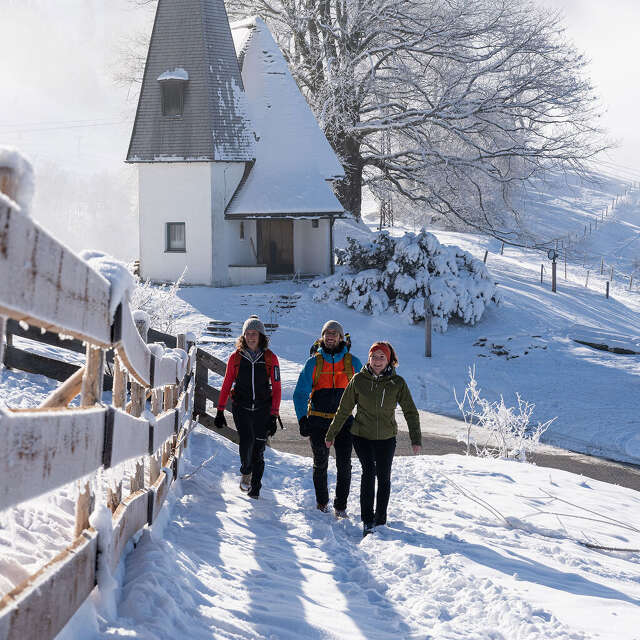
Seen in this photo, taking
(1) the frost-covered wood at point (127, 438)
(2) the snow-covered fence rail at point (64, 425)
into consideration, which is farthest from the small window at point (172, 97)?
(2) the snow-covered fence rail at point (64, 425)

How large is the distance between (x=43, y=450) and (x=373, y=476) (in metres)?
4.90

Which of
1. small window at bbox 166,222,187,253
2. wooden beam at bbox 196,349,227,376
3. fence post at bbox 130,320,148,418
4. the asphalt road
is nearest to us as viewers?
fence post at bbox 130,320,148,418

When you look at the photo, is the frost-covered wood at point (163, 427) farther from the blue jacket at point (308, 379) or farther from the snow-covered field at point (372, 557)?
the blue jacket at point (308, 379)

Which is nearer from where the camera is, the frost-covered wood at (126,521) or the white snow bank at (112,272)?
the white snow bank at (112,272)

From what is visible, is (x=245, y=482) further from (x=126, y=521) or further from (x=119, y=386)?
(x=119, y=386)

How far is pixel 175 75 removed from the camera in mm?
26766

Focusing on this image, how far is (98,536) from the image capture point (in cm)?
325

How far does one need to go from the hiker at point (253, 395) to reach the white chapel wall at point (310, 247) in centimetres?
2055

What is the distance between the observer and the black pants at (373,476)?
22.8ft

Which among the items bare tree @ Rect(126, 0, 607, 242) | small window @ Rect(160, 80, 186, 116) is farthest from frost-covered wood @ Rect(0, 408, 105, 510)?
bare tree @ Rect(126, 0, 607, 242)

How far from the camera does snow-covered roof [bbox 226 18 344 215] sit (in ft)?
89.1

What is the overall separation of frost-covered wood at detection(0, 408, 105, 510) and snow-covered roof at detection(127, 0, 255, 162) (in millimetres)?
24568

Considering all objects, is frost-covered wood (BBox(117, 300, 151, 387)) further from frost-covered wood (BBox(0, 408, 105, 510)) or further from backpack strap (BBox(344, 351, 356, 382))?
backpack strap (BBox(344, 351, 356, 382))

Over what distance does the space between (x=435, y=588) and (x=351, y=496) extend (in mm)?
3267
